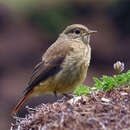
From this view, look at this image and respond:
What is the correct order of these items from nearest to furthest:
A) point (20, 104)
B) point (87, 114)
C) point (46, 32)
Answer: point (87, 114) < point (20, 104) < point (46, 32)

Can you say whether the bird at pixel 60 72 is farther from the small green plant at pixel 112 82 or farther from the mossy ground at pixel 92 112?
the mossy ground at pixel 92 112

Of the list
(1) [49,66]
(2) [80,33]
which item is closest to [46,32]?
(2) [80,33]

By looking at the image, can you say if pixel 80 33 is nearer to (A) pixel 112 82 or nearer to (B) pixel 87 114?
(A) pixel 112 82

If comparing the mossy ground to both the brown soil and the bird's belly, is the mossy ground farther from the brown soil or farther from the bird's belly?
the bird's belly

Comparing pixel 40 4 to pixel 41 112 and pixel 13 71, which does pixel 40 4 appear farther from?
pixel 41 112

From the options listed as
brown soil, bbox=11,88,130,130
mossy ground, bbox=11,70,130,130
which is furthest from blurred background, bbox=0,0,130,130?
brown soil, bbox=11,88,130,130
